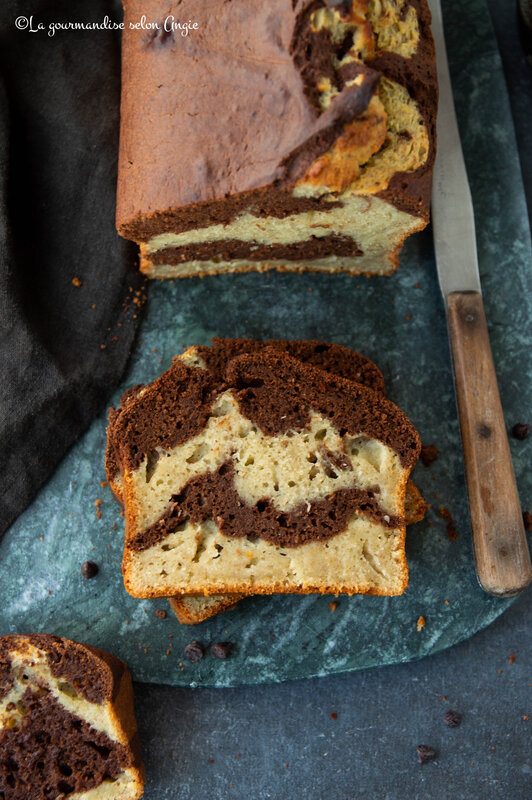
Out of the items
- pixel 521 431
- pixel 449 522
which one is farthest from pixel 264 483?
pixel 521 431

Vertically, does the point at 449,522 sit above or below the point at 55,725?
below

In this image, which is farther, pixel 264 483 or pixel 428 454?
pixel 428 454

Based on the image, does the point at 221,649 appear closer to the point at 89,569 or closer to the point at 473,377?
the point at 89,569

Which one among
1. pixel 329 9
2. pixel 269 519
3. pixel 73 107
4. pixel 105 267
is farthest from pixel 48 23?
pixel 269 519

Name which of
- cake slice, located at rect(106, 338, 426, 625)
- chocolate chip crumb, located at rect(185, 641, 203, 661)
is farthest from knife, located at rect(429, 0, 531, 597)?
chocolate chip crumb, located at rect(185, 641, 203, 661)

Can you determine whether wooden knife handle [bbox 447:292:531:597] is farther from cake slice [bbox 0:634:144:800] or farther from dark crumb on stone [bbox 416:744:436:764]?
cake slice [bbox 0:634:144:800]

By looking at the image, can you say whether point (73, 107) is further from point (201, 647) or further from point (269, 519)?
point (201, 647)
